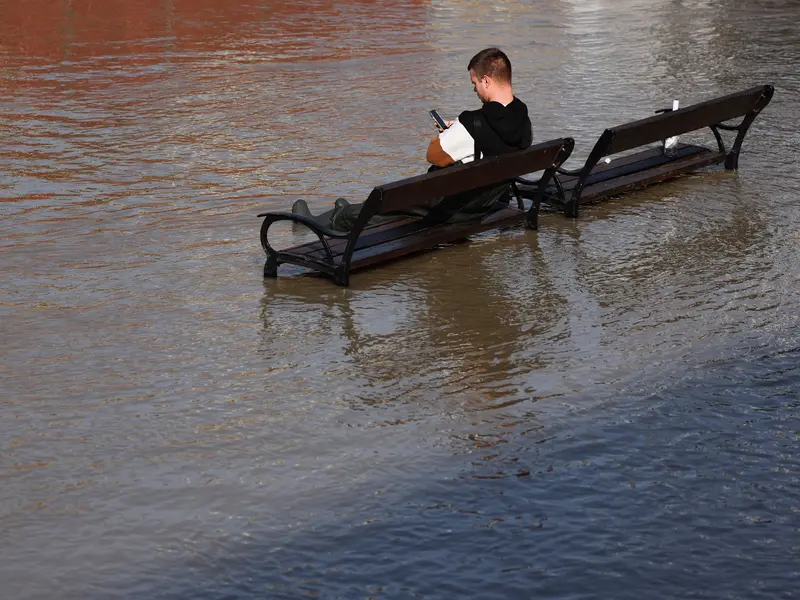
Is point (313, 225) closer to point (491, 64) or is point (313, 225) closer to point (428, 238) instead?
point (428, 238)

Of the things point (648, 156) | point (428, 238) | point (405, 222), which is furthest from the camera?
point (648, 156)

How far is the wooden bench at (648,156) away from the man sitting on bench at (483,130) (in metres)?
0.81

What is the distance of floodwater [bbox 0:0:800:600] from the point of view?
194 inches

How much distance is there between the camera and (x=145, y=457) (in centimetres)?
586

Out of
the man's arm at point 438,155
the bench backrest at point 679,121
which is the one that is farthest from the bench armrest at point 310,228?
the bench backrest at point 679,121

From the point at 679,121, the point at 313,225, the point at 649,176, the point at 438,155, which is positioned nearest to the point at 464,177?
the point at 438,155

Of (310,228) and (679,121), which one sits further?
(679,121)

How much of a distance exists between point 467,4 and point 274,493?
20.8 meters

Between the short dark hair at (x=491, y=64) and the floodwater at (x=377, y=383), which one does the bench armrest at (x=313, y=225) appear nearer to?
the floodwater at (x=377, y=383)

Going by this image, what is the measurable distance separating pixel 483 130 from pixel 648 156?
122 inches

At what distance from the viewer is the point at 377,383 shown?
670 cm

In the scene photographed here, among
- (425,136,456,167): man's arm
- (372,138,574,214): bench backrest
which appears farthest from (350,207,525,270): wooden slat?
(425,136,456,167): man's arm

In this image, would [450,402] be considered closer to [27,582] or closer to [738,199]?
[27,582]

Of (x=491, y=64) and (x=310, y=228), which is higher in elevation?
(x=491, y=64)
